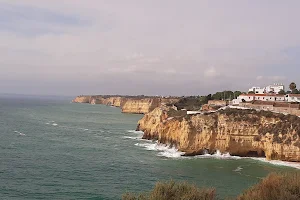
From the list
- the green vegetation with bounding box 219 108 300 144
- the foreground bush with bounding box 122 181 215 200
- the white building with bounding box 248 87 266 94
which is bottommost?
the foreground bush with bounding box 122 181 215 200

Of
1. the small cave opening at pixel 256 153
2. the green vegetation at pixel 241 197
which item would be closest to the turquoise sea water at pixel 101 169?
the small cave opening at pixel 256 153

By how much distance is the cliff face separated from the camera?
4634cm

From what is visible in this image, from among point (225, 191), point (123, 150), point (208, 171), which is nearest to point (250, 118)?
point (208, 171)

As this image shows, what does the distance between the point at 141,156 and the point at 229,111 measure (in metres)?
15.9

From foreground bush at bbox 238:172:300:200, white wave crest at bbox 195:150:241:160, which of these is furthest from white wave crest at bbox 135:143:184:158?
foreground bush at bbox 238:172:300:200

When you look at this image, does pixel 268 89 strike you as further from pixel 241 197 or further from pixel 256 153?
pixel 241 197

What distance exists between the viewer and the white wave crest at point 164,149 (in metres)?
49.5

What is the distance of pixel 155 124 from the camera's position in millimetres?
72000

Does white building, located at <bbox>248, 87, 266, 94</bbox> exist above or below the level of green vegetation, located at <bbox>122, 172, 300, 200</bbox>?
above

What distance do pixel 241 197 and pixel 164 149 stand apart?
33.2 metres

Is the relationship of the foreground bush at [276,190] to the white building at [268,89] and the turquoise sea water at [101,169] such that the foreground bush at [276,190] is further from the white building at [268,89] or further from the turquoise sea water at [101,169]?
the white building at [268,89]

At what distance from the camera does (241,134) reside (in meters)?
50.7

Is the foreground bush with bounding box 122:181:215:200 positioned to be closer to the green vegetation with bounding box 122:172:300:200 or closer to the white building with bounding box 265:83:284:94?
the green vegetation with bounding box 122:172:300:200

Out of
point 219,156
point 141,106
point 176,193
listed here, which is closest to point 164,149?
point 219,156
